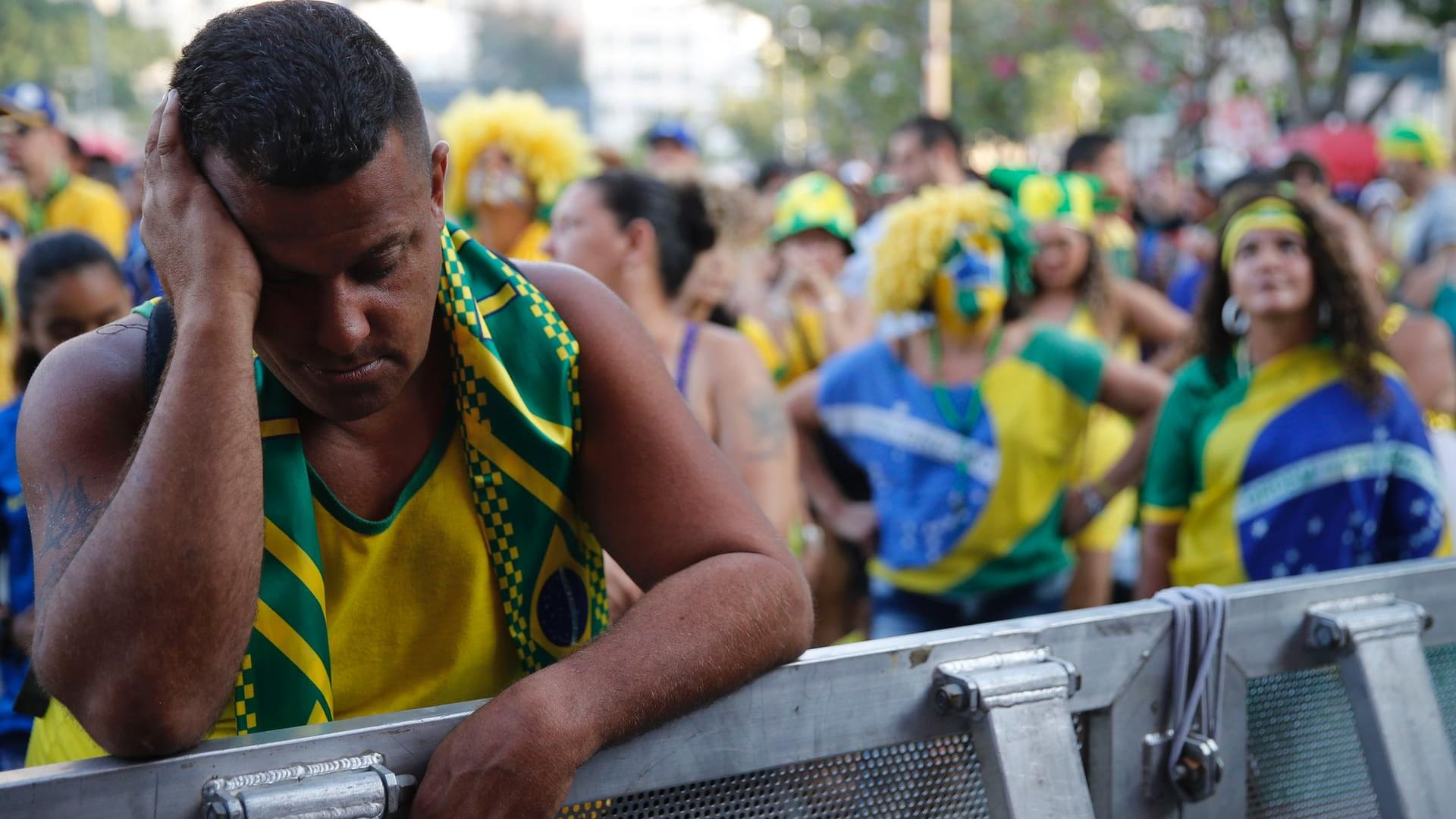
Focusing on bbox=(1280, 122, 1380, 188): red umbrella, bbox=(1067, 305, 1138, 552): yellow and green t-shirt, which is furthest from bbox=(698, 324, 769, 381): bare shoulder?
bbox=(1280, 122, 1380, 188): red umbrella

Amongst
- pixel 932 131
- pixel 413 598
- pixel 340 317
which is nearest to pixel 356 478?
pixel 413 598

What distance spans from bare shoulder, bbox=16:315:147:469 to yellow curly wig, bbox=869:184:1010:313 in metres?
3.74

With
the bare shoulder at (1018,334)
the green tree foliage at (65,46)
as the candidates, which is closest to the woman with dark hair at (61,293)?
the bare shoulder at (1018,334)

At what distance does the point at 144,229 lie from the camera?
1682mm

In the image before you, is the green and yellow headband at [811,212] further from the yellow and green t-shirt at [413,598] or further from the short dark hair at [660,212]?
the yellow and green t-shirt at [413,598]

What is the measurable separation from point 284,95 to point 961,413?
140 inches

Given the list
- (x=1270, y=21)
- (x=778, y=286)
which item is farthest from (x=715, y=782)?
(x=1270, y=21)

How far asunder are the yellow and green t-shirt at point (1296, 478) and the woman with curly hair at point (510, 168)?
115 inches

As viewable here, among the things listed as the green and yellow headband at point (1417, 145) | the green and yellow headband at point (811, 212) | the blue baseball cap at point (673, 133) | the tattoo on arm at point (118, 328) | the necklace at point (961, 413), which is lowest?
the green and yellow headband at point (1417, 145)

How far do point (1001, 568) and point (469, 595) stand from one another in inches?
127

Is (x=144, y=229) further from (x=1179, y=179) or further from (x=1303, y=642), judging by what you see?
(x=1179, y=179)

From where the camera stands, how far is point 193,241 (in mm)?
1614

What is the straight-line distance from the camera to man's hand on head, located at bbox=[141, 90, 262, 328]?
1592mm

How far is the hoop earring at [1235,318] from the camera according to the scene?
4316mm
